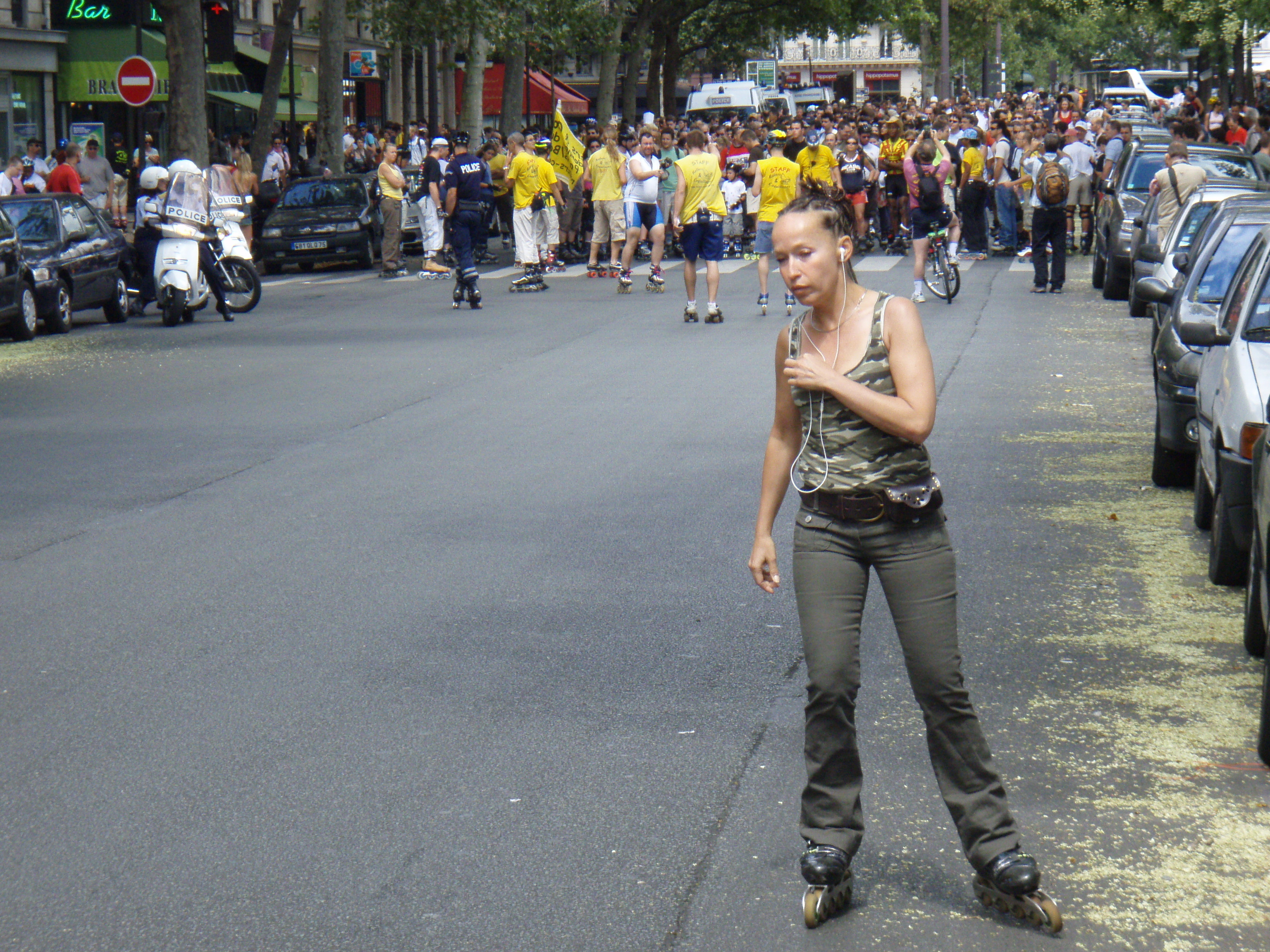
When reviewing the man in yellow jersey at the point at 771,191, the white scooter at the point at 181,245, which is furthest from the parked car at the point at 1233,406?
the white scooter at the point at 181,245

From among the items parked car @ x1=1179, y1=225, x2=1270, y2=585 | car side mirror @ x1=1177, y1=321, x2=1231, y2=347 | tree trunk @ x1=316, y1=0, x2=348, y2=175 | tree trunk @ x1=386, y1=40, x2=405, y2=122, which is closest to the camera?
parked car @ x1=1179, y1=225, x2=1270, y2=585

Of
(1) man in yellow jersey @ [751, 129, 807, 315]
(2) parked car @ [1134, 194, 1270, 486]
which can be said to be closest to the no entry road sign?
(1) man in yellow jersey @ [751, 129, 807, 315]

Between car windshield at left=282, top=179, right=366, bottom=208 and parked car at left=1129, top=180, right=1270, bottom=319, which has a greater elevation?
car windshield at left=282, top=179, right=366, bottom=208

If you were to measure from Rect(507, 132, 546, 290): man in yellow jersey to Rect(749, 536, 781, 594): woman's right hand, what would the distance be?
59.1 feet

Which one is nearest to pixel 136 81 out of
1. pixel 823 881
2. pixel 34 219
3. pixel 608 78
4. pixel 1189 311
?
pixel 34 219

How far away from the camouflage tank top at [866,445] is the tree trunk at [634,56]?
45.7 meters

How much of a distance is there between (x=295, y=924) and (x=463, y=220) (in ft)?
55.0

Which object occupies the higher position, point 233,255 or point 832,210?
point 233,255

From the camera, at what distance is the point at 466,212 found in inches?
802

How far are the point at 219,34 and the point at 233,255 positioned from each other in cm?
579

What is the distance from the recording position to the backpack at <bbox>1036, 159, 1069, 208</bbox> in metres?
18.6

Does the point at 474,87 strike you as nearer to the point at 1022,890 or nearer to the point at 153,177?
the point at 153,177

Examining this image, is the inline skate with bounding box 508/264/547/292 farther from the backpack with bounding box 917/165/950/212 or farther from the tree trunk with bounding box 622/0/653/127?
the tree trunk with bounding box 622/0/653/127

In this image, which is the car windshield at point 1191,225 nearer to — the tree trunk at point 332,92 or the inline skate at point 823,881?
the inline skate at point 823,881
